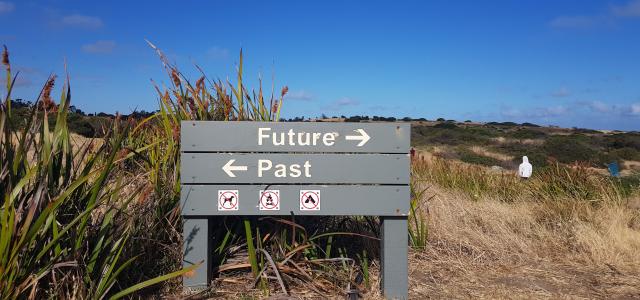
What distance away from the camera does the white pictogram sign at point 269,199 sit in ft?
12.3

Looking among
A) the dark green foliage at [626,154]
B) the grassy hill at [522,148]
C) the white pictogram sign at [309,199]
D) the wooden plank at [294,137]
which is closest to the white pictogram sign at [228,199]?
the wooden plank at [294,137]

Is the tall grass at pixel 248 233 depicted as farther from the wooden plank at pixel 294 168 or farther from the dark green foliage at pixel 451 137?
the dark green foliage at pixel 451 137

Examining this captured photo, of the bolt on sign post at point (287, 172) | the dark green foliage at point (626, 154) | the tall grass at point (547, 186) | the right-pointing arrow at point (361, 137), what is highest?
the dark green foliage at point (626, 154)

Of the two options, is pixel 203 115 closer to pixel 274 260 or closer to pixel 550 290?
pixel 274 260

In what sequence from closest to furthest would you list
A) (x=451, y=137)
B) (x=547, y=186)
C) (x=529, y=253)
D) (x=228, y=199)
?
1. (x=228, y=199)
2. (x=529, y=253)
3. (x=547, y=186)
4. (x=451, y=137)

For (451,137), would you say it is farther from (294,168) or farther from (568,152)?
(294,168)

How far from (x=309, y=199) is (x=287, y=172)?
9.6 inches

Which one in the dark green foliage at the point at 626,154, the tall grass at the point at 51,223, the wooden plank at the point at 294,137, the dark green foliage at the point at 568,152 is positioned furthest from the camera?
the dark green foliage at the point at 626,154

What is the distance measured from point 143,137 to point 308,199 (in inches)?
110

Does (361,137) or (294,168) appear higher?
(361,137)

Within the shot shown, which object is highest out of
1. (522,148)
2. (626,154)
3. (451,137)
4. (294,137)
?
(451,137)

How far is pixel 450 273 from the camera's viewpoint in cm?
459

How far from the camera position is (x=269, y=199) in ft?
12.3

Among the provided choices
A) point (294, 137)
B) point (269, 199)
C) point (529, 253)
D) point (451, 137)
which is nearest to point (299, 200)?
point (269, 199)
